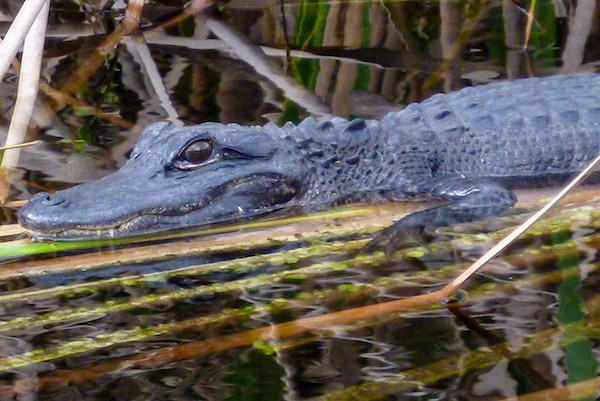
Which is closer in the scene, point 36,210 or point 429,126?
point 36,210

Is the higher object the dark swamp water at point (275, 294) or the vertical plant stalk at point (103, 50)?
the vertical plant stalk at point (103, 50)

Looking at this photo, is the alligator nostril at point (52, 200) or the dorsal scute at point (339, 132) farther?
the dorsal scute at point (339, 132)

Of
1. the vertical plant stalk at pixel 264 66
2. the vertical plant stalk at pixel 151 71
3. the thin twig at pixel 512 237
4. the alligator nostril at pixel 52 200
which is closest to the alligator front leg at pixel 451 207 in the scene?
the thin twig at pixel 512 237

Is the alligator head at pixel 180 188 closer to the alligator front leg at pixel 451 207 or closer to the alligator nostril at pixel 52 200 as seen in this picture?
the alligator nostril at pixel 52 200

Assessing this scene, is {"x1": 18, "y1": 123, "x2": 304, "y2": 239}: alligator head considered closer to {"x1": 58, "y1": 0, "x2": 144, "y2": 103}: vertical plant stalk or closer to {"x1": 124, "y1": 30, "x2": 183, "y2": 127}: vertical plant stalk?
{"x1": 124, "y1": 30, "x2": 183, "y2": 127}: vertical plant stalk

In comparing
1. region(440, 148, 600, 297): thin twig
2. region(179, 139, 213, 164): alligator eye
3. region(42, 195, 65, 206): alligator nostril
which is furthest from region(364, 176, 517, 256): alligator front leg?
region(42, 195, 65, 206): alligator nostril

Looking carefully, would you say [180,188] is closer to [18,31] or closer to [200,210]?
[200,210]

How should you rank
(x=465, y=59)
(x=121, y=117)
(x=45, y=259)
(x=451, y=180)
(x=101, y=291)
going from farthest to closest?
1. (x=465, y=59)
2. (x=121, y=117)
3. (x=451, y=180)
4. (x=45, y=259)
5. (x=101, y=291)

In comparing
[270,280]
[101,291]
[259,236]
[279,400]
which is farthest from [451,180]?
Result: [279,400]

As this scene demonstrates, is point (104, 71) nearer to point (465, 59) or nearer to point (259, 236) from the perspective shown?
point (465, 59)
